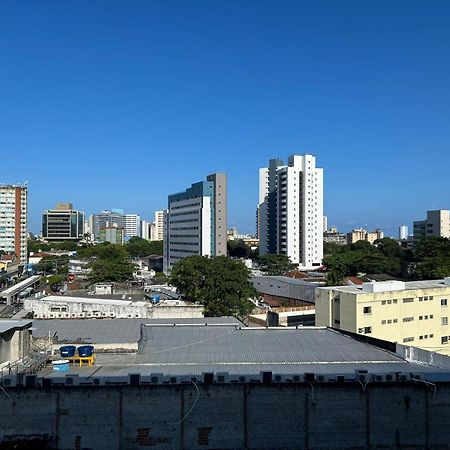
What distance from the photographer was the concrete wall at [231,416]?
43.8ft

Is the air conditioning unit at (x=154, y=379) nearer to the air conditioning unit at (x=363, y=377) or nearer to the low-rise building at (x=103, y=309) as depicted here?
the air conditioning unit at (x=363, y=377)

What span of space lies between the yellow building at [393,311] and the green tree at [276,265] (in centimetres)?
4705

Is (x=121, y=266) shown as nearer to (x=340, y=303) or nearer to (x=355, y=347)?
(x=340, y=303)

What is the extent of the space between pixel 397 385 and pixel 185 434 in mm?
6070

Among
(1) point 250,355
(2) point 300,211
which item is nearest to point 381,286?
(1) point 250,355

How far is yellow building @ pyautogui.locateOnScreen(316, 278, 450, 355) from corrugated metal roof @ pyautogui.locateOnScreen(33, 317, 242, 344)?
9.50 meters

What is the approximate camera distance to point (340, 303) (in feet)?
104

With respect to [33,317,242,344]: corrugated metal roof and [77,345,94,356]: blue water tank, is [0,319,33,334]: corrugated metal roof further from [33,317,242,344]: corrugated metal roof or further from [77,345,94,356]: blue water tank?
[33,317,242,344]: corrugated metal roof

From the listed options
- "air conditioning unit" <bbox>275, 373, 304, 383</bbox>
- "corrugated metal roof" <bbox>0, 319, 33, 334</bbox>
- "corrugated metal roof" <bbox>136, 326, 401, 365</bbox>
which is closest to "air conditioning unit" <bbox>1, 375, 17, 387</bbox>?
"corrugated metal roof" <bbox>0, 319, 33, 334</bbox>

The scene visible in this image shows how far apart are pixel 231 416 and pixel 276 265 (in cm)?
6959

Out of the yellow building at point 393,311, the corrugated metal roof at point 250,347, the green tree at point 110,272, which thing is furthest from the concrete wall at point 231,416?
the green tree at point 110,272

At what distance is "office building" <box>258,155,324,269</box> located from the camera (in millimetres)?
91438

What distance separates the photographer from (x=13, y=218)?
97750mm

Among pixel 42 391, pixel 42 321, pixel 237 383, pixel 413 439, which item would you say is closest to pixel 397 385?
pixel 413 439
